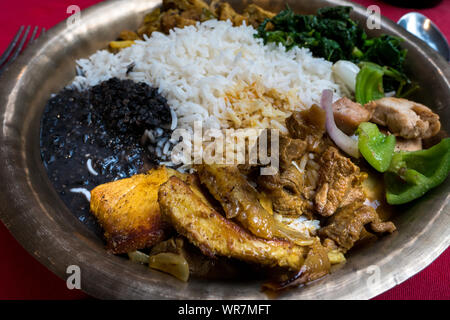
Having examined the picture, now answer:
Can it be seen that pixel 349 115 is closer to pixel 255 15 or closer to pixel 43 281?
pixel 255 15

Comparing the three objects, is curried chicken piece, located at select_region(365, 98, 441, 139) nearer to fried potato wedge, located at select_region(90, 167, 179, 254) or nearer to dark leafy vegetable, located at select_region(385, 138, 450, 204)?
dark leafy vegetable, located at select_region(385, 138, 450, 204)

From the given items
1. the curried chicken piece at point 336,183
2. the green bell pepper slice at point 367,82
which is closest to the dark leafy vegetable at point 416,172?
A: the curried chicken piece at point 336,183

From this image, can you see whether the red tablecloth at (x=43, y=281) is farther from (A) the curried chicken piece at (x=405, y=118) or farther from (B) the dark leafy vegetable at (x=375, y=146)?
(A) the curried chicken piece at (x=405, y=118)

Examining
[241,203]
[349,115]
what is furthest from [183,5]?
[241,203]

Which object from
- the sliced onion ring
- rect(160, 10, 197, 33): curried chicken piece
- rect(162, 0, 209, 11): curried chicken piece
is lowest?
the sliced onion ring

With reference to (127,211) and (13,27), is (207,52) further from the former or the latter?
(13,27)

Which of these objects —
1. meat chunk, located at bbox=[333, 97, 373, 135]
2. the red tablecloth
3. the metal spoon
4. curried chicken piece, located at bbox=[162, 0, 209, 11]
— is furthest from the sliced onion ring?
the metal spoon
